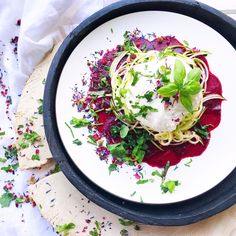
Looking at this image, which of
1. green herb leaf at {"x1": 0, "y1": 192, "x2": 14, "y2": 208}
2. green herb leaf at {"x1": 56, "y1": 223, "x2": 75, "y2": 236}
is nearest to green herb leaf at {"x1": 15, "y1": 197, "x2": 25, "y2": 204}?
green herb leaf at {"x1": 0, "y1": 192, "x2": 14, "y2": 208}

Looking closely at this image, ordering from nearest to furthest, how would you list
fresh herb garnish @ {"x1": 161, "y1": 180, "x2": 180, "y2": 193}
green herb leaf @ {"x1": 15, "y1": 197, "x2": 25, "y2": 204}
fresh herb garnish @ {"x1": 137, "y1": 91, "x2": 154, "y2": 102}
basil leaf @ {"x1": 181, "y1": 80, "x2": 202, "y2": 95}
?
basil leaf @ {"x1": 181, "y1": 80, "x2": 202, "y2": 95}, fresh herb garnish @ {"x1": 137, "y1": 91, "x2": 154, "y2": 102}, fresh herb garnish @ {"x1": 161, "y1": 180, "x2": 180, "y2": 193}, green herb leaf @ {"x1": 15, "y1": 197, "x2": 25, "y2": 204}

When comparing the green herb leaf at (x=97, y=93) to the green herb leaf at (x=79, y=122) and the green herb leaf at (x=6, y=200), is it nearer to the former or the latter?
the green herb leaf at (x=79, y=122)

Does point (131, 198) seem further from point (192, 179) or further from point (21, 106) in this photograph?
point (21, 106)

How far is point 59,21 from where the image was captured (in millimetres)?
3686

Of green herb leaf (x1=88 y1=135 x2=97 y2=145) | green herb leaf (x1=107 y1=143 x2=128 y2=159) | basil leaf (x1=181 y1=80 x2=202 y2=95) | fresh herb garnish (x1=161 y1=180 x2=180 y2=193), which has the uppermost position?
basil leaf (x1=181 y1=80 x2=202 y2=95)

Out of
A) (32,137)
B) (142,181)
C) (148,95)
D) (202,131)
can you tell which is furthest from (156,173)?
(32,137)

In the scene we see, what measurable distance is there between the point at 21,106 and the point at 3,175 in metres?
0.55

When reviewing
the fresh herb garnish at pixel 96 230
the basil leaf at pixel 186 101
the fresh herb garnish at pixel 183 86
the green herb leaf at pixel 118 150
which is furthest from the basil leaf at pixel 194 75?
the fresh herb garnish at pixel 96 230

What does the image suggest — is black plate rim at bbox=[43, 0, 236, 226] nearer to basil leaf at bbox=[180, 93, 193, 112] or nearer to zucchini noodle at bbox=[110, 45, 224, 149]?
zucchini noodle at bbox=[110, 45, 224, 149]

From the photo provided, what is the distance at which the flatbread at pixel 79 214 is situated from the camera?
331 centimetres

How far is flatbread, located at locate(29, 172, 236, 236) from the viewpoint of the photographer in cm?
331

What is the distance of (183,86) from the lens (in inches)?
117

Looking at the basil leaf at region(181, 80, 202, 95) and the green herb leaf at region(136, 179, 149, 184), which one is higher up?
the basil leaf at region(181, 80, 202, 95)

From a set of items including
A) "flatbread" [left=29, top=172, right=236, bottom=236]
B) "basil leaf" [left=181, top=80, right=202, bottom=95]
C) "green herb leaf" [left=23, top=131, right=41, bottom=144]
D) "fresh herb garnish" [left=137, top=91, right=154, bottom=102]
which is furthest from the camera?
"green herb leaf" [left=23, top=131, right=41, bottom=144]
